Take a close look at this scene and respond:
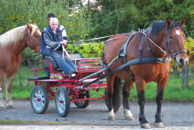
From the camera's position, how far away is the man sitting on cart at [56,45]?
7569 millimetres

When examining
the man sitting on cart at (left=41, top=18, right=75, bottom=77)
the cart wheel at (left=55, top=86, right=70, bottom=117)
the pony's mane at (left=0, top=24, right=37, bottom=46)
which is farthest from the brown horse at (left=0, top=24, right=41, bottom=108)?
the cart wheel at (left=55, top=86, right=70, bottom=117)

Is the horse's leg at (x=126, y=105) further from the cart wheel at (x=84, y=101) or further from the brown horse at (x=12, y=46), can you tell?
the brown horse at (x=12, y=46)

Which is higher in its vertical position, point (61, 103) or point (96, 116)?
point (61, 103)

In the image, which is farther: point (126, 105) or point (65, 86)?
point (65, 86)

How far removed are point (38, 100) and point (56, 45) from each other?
147 centimetres

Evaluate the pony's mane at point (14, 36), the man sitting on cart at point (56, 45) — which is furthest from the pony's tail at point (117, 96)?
the pony's mane at point (14, 36)

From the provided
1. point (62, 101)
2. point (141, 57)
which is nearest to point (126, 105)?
point (62, 101)

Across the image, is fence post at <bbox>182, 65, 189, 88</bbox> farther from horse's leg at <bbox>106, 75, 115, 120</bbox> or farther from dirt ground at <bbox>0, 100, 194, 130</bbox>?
horse's leg at <bbox>106, 75, 115, 120</bbox>

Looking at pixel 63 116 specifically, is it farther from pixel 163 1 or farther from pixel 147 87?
pixel 163 1

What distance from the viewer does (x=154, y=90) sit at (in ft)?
34.9

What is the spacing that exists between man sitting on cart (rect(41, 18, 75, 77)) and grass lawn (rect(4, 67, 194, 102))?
8.59 ft

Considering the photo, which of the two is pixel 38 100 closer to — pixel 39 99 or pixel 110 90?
pixel 39 99

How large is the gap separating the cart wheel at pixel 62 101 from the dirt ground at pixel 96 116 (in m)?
0.15

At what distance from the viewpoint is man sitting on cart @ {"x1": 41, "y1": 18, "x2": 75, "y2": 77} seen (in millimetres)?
7569
